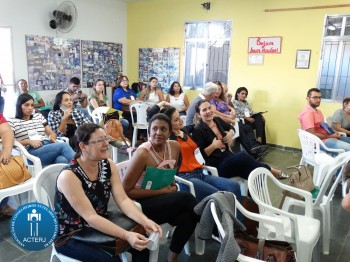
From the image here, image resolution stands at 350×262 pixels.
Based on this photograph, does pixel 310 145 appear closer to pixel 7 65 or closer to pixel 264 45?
pixel 264 45

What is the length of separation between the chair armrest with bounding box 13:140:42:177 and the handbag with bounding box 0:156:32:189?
19 centimetres

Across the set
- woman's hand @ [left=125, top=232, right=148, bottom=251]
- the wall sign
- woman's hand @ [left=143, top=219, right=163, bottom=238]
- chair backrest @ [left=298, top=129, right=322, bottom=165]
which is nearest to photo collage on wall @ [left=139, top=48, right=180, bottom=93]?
the wall sign

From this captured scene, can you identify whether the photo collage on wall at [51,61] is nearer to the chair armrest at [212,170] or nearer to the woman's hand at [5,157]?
the woman's hand at [5,157]

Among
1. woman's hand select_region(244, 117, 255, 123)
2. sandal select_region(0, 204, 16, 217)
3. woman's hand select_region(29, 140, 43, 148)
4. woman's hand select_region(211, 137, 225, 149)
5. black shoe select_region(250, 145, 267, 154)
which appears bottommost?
sandal select_region(0, 204, 16, 217)

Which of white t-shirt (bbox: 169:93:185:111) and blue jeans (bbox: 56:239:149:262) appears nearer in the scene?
blue jeans (bbox: 56:239:149:262)

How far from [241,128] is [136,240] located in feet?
11.3

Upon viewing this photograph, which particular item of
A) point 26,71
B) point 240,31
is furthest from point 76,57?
point 240,31

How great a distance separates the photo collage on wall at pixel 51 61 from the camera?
5105mm

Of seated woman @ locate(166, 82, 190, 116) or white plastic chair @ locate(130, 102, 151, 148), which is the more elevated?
seated woman @ locate(166, 82, 190, 116)

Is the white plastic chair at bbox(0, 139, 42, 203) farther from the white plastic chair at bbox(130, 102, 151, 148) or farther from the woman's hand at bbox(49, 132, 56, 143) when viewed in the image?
the white plastic chair at bbox(130, 102, 151, 148)

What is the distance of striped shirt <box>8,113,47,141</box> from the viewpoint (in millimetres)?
2777

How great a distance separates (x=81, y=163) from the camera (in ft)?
4.99

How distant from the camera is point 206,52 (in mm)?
5805

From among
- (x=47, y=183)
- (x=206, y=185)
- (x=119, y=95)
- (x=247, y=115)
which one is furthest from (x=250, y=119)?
(x=47, y=183)
